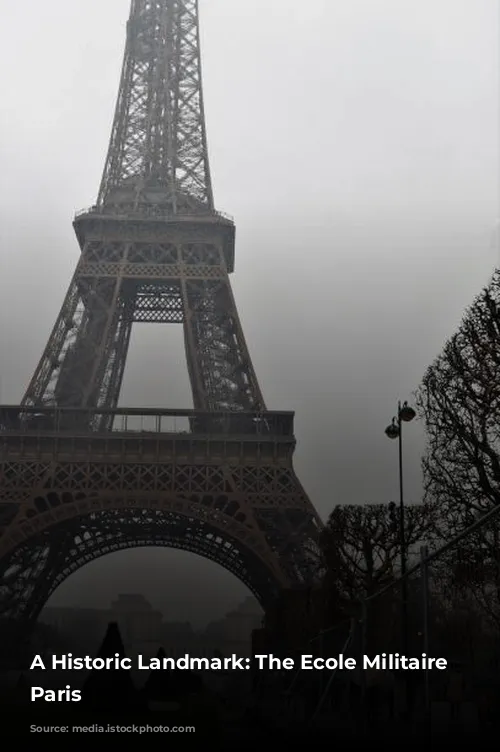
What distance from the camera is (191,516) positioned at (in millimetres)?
44406

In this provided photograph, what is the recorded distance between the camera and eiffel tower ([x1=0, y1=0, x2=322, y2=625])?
44969 mm

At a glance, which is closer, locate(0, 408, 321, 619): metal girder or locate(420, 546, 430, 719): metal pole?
locate(420, 546, 430, 719): metal pole

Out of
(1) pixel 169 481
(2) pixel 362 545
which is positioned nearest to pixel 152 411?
(1) pixel 169 481

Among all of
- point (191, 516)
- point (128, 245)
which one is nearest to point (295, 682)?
point (191, 516)

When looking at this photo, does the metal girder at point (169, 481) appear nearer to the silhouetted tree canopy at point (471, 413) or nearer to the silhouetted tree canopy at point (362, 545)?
the silhouetted tree canopy at point (362, 545)

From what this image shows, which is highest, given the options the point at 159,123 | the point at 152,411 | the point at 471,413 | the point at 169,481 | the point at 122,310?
the point at 159,123

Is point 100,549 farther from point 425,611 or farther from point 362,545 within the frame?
point 425,611

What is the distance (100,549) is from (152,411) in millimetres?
14241

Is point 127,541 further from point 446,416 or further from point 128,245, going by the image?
point 446,416

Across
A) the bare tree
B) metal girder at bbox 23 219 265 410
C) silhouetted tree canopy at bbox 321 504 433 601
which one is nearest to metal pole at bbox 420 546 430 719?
the bare tree

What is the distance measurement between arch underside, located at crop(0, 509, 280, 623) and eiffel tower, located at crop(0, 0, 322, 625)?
0.15 m

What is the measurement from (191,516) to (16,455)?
370 inches

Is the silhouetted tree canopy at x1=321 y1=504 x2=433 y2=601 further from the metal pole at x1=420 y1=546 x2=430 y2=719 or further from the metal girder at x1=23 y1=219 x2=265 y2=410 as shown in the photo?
the metal pole at x1=420 y1=546 x2=430 y2=719

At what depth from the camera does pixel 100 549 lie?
5841cm
